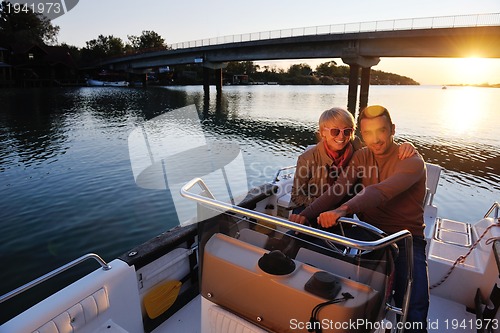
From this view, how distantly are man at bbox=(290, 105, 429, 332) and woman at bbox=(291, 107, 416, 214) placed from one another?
0.17 meters

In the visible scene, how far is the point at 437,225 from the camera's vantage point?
5.05 metres

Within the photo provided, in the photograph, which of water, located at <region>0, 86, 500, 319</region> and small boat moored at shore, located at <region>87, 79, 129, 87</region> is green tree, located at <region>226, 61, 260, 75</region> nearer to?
small boat moored at shore, located at <region>87, 79, 129, 87</region>

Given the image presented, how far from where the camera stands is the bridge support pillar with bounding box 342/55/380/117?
29.1 m

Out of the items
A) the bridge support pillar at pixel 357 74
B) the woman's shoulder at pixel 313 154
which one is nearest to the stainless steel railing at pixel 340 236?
the woman's shoulder at pixel 313 154

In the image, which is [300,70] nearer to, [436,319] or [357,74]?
[357,74]

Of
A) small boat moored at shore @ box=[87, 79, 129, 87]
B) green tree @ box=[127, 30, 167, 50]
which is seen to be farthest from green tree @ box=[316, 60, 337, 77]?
small boat moored at shore @ box=[87, 79, 129, 87]

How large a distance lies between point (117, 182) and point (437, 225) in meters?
9.97

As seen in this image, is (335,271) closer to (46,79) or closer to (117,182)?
(117,182)

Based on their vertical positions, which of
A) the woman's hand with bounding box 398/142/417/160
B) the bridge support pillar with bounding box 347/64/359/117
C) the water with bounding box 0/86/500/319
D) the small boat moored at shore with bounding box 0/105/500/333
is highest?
the bridge support pillar with bounding box 347/64/359/117

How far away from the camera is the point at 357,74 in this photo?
31453mm

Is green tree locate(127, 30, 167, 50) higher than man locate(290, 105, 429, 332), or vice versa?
green tree locate(127, 30, 167, 50)

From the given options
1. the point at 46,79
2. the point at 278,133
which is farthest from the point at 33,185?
the point at 46,79

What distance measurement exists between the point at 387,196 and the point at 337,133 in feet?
2.62

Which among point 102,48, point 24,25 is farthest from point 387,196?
point 102,48
